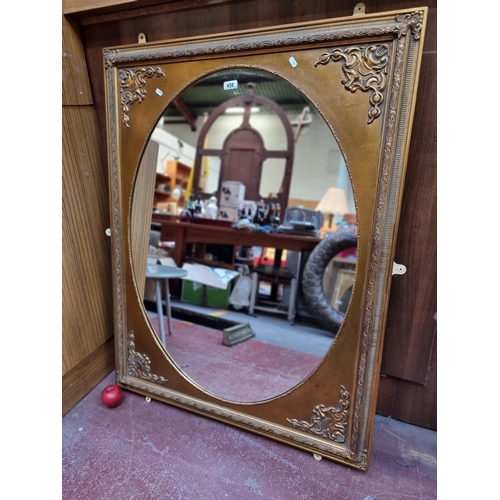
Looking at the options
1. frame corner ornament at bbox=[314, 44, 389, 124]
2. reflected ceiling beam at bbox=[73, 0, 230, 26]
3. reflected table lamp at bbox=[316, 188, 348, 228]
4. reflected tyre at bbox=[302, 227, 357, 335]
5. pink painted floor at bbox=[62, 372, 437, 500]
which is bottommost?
pink painted floor at bbox=[62, 372, 437, 500]

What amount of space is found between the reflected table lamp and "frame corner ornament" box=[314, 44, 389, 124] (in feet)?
7.50

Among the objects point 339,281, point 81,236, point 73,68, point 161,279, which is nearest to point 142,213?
point 81,236

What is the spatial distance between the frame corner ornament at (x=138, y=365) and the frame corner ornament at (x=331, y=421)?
0.49m

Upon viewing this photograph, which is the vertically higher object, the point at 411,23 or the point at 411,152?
the point at 411,23

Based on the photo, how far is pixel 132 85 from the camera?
862mm

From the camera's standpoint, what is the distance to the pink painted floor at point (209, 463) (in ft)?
2.27

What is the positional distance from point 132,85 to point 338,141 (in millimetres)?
625

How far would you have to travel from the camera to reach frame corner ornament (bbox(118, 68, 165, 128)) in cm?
84

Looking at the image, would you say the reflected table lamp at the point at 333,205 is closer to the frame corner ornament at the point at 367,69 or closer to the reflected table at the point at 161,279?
the reflected table at the point at 161,279

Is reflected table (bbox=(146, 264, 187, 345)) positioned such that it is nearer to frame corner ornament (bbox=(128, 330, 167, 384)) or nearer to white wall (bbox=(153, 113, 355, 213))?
frame corner ornament (bbox=(128, 330, 167, 384))

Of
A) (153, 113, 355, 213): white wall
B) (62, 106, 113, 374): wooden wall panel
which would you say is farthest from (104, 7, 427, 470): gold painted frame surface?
(153, 113, 355, 213): white wall

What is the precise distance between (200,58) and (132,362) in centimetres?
96

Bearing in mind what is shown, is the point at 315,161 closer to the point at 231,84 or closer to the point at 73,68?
the point at 231,84

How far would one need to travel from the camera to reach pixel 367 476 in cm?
75
